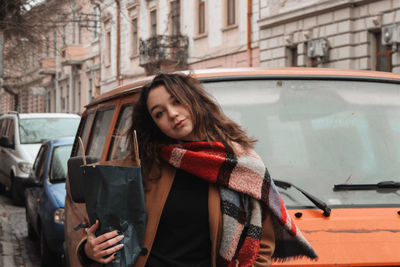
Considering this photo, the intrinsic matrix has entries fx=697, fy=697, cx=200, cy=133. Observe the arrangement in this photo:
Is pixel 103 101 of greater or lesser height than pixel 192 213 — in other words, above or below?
above

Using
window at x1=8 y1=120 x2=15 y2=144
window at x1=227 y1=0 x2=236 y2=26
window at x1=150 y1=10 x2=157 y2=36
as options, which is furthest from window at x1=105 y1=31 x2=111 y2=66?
window at x1=8 y1=120 x2=15 y2=144

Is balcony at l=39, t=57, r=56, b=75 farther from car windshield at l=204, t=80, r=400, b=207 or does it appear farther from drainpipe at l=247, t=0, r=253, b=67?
car windshield at l=204, t=80, r=400, b=207

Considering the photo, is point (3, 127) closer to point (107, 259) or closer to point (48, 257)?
point (48, 257)

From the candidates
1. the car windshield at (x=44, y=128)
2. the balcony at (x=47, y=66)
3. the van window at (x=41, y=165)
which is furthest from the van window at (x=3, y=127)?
the balcony at (x=47, y=66)

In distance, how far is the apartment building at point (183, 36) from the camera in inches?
975

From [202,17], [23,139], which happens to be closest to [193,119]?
[23,139]

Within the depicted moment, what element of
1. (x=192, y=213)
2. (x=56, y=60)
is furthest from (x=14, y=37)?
(x=56, y=60)

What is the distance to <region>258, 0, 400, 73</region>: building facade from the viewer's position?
60.8ft

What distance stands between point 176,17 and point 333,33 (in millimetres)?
11051

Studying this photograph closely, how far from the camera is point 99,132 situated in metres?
4.45

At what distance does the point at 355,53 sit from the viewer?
64.6 ft

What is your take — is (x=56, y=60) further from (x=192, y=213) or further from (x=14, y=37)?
(x=192, y=213)

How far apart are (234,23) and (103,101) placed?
846 inches

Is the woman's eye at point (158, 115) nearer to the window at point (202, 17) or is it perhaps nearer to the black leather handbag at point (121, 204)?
the black leather handbag at point (121, 204)
